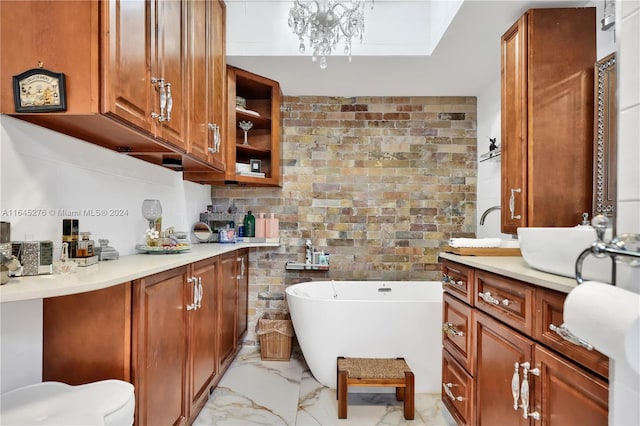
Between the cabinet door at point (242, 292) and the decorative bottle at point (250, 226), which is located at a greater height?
the decorative bottle at point (250, 226)

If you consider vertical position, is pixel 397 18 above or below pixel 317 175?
above

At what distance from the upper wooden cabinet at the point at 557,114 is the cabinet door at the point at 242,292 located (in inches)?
84.3

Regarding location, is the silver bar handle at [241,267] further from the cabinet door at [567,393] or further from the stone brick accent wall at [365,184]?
the cabinet door at [567,393]

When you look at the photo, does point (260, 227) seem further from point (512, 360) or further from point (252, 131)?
point (512, 360)

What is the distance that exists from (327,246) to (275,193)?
2.32ft

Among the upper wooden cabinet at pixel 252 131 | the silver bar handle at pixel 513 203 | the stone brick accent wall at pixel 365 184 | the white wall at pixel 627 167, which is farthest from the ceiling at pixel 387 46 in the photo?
the white wall at pixel 627 167

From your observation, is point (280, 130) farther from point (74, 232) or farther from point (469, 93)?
point (74, 232)

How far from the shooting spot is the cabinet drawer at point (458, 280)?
1.69m

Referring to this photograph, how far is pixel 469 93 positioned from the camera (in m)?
3.22

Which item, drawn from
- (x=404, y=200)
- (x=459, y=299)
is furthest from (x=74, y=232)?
(x=404, y=200)

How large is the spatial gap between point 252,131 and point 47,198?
2.14m

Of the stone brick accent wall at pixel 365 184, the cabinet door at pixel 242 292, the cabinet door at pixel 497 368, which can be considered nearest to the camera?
the cabinet door at pixel 497 368

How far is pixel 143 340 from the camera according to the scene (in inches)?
50.6

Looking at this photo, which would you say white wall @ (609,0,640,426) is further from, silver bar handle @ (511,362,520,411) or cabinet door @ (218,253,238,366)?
cabinet door @ (218,253,238,366)
